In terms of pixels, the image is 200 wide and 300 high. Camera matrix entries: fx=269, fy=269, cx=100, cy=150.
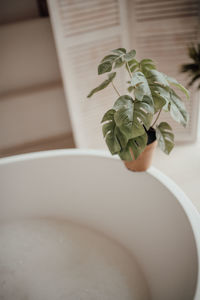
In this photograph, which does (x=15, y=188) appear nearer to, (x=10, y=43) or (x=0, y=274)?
(x=0, y=274)

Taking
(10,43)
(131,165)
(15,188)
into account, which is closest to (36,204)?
(15,188)

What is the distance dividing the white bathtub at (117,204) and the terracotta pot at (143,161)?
0.04 meters

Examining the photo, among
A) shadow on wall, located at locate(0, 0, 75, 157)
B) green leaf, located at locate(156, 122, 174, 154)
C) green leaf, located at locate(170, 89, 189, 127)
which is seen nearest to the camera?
green leaf, located at locate(170, 89, 189, 127)

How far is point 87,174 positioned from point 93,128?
0.64 metres

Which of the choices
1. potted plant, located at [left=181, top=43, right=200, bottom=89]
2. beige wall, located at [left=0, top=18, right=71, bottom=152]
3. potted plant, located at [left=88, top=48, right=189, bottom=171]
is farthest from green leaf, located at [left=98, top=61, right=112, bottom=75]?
beige wall, located at [left=0, top=18, right=71, bottom=152]

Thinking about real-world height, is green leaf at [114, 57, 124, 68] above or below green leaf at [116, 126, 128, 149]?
above

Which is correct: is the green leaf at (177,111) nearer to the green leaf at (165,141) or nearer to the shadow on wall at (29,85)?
the green leaf at (165,141)

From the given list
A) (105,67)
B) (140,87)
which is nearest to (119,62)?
(105,67)

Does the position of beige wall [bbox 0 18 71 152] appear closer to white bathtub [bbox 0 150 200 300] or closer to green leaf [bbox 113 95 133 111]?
white bathtub [bbox 0 150 200 300]

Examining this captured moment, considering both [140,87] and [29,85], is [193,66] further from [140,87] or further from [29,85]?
[29,85]

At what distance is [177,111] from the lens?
115cm

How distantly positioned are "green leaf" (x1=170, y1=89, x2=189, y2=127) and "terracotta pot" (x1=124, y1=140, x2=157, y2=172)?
0.21 meters

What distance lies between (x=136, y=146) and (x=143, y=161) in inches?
6.9

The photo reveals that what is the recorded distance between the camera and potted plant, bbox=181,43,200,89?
1779mm
